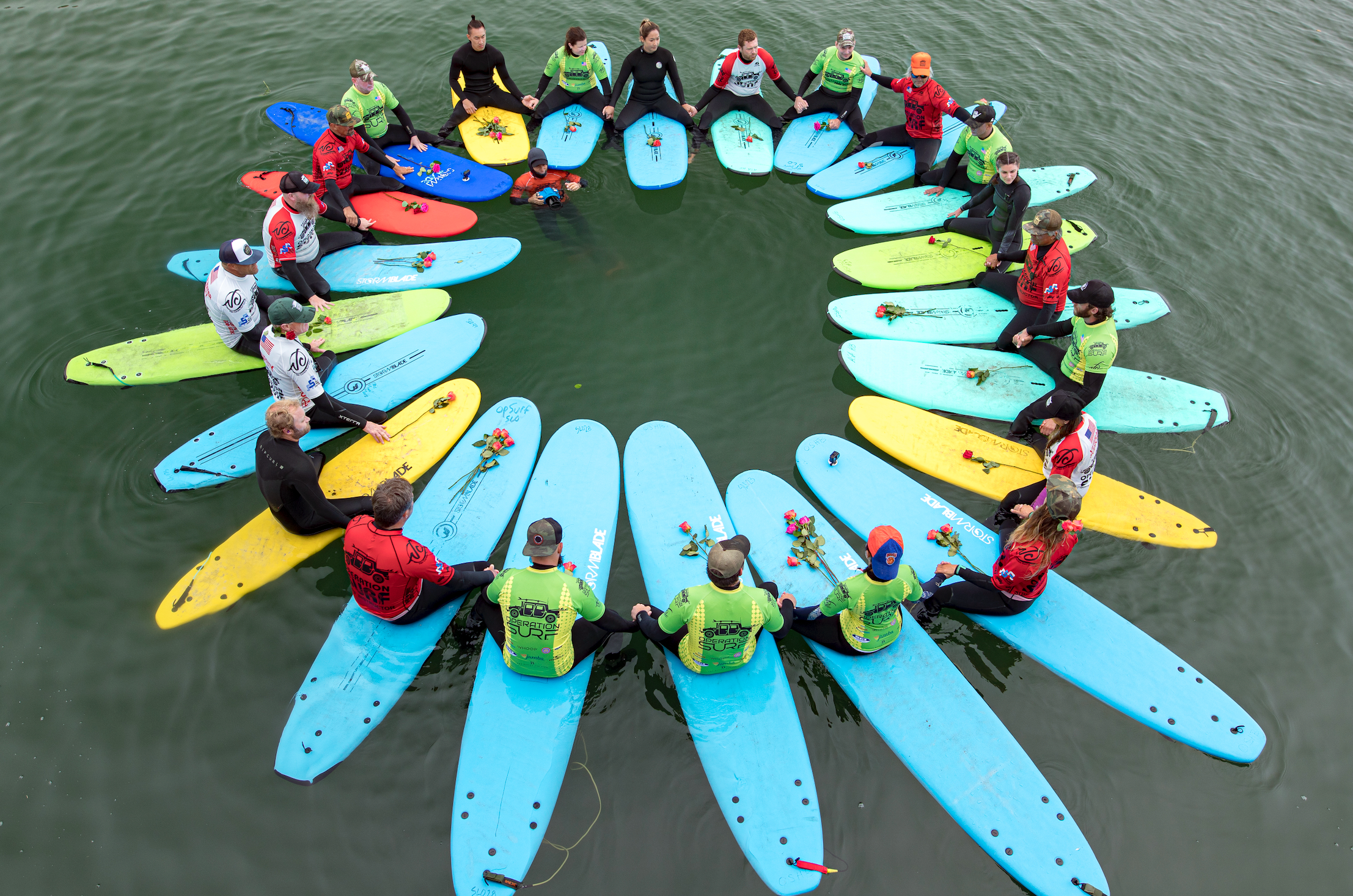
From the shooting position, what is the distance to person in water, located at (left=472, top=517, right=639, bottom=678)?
4.91 meters

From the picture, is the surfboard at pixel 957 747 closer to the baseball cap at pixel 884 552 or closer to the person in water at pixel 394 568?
the baseball cap at pixel 884 552

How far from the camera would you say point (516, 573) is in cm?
498

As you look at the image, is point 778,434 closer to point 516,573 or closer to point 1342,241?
point 516,573

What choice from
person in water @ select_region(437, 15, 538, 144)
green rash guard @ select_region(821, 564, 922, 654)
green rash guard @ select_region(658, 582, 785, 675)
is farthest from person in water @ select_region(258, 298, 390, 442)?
person in water @ select_region(437, 15, 538, 144)

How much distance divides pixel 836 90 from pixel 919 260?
11.7 feet

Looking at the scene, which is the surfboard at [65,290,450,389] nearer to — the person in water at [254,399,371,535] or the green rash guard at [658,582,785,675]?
the person in water at [254,399,371,535]

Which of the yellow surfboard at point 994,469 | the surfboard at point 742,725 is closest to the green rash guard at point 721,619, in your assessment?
the surfboard at point 742,725

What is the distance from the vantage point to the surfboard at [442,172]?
376 inches

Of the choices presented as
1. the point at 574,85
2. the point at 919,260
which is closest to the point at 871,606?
the point at 919,260

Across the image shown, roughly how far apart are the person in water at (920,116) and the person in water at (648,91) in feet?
9.22

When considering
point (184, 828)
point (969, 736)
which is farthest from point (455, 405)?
point (969, 736)

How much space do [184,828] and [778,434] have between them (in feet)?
19.4

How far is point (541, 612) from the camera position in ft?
16.3

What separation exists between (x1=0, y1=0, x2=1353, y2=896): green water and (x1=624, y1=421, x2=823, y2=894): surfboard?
0.22 metres
